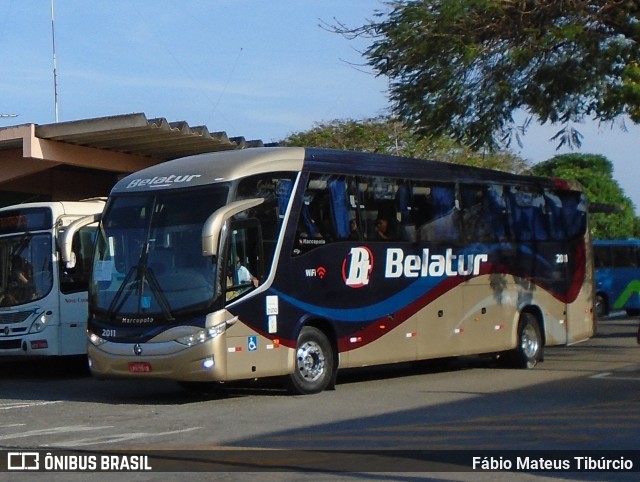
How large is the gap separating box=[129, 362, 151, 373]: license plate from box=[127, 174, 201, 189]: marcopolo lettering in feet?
8.04

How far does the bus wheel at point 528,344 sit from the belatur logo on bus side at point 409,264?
1.67 m

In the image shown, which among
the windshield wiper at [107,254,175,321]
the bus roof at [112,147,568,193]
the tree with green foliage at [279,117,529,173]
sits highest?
the tree with green foliage at [279,117,529,173]

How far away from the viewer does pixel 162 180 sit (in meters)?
15.0

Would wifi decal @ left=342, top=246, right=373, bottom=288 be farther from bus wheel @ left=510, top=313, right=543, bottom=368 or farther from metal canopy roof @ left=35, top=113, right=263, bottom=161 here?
metal canopy roof @ left=35, top=113, right=263, bottom=161

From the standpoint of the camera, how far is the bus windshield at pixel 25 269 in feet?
62.0

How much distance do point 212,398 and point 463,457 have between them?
6404mm

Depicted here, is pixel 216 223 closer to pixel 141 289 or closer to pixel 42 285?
pixel 141 289

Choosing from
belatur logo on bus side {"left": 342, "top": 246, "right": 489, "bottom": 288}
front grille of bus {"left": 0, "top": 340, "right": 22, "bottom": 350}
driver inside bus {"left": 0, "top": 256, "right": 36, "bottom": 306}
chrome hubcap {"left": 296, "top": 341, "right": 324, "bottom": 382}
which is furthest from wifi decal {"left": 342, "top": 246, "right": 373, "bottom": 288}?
front grille of bus {"left": 0, "top": 340, "right": 22, "bottom": 350}

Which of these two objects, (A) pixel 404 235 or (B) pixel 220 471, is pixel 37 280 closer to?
(A) pixel 404 235

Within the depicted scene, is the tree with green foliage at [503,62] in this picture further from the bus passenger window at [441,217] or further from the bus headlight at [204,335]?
the bus headlight at [204,335]

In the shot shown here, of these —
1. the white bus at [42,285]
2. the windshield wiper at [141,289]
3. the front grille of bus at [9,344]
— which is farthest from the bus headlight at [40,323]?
the windshield wiper at [141,289]

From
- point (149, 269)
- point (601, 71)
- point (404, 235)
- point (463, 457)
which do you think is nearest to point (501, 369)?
point (404, 235)

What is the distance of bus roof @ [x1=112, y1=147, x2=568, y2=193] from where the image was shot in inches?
577

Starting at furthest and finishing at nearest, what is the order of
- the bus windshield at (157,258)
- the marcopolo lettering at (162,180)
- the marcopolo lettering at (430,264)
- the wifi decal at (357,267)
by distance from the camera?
the marcopolo lettering at (430,264) → the wifi decal at (357,267) → the marcopolo lettering at (162,180) → the bus windshield at (157,258)
